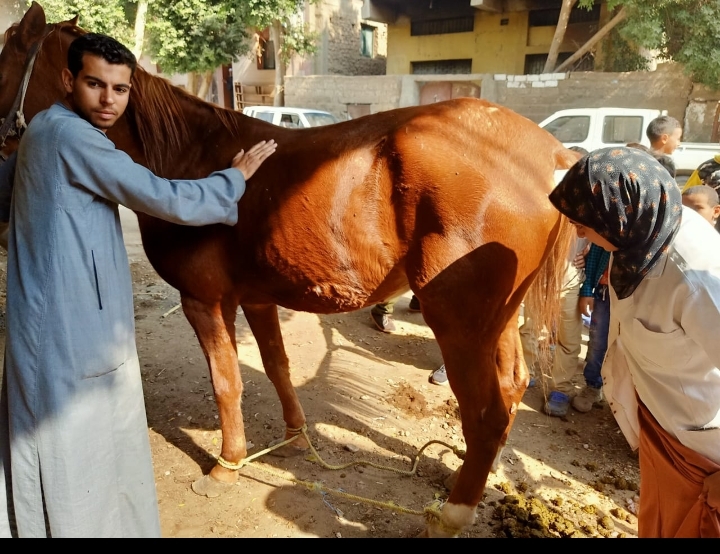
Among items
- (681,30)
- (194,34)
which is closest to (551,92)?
(681,30)

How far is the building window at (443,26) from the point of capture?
→ 61.1ft

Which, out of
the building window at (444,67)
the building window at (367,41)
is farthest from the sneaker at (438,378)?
the building window at (367,41)

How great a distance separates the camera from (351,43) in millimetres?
20641

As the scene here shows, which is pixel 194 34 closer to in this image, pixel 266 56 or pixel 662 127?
pixel 266 56

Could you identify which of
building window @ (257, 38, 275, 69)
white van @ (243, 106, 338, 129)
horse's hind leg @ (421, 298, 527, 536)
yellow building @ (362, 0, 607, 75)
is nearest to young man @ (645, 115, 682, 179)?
horse's hind leg @ (421, 298, 527, 536)

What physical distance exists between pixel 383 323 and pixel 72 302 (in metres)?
3.48

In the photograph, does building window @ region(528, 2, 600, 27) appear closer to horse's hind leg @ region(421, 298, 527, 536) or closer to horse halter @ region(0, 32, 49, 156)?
horse's hind leg @ region(421, 298, 527, 536)

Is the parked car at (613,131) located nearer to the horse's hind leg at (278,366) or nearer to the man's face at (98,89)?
the horse's hind leg at (278,366)

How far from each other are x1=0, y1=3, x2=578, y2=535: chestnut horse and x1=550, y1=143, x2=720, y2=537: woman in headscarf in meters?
0.59

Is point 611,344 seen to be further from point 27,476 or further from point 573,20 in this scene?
point 573,20

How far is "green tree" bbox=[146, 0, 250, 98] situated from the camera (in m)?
13.0

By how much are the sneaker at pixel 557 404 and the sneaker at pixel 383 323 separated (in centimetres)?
177

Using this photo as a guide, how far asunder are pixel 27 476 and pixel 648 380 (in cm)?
209

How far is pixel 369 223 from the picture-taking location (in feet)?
7.20
